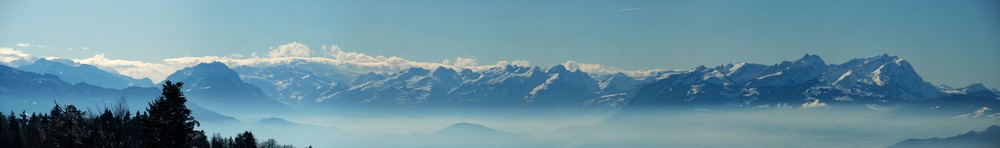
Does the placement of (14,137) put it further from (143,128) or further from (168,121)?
(168,121)

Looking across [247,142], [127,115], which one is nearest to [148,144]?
[127,115]

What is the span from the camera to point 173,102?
281 feet

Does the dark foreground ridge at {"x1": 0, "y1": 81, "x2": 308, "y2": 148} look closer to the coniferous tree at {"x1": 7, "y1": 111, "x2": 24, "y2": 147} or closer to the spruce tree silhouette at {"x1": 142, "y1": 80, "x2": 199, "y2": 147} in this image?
the spruce tree silhouette at {"x1": 142, "y1": 80, "x2": 199, "y2": 147}

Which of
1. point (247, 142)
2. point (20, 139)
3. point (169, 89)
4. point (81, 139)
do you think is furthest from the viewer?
point (247, 142)

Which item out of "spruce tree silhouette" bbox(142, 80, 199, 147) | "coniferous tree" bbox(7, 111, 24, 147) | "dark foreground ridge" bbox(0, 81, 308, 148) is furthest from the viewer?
"coniferous tree" bbox(7, 111, 24, 147)

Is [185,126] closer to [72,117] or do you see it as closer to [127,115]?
[127,115]

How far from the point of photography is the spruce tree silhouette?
281ft

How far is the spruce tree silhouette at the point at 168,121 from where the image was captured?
85500 mm

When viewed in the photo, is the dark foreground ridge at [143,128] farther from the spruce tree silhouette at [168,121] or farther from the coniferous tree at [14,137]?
the coniferous tree at [14,137]

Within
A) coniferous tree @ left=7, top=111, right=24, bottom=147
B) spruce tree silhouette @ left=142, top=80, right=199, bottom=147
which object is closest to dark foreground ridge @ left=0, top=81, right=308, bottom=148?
spruce tree silhouette @ left=142, top=80, right=199, bottom=147

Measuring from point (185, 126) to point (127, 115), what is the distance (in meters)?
10.7

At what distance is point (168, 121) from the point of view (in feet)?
281

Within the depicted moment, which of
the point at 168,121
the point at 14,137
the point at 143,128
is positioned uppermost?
the point at 14,137

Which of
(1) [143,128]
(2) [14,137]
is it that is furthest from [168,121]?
(2) [14,137]
